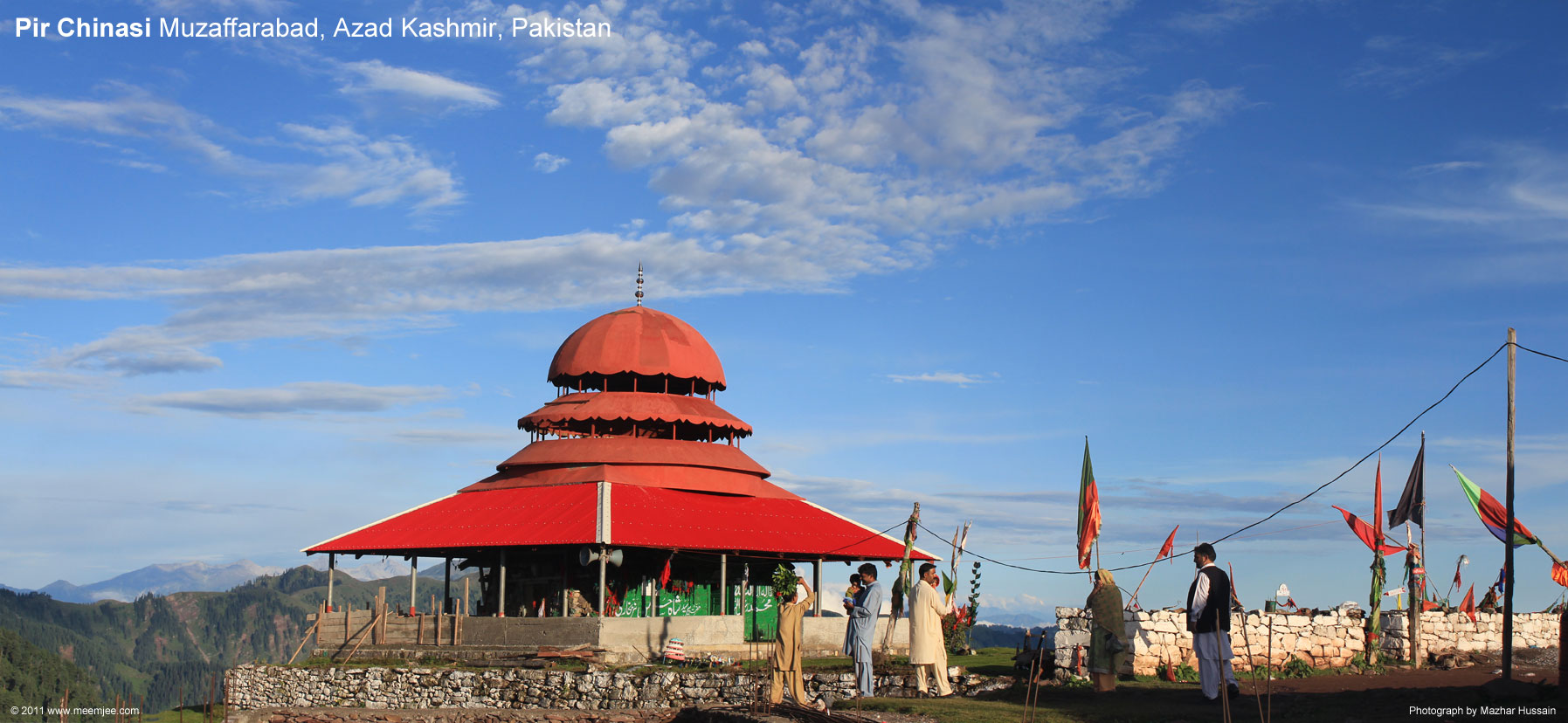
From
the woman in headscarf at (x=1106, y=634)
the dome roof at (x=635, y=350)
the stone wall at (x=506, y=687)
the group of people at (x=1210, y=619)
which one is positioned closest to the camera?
the group of people at (x=1210, y=619)

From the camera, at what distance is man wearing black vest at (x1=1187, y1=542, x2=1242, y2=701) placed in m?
14.3

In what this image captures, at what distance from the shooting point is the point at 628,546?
28.5 meters

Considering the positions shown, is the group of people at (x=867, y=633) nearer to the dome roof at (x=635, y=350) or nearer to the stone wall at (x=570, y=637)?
the stone wall at (x=570, y=637)

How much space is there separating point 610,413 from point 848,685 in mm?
13453

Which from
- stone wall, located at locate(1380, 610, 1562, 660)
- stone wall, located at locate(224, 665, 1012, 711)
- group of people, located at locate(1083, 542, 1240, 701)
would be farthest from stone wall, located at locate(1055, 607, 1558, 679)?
group of people, located at locate(1083, 542, 1240, 701)

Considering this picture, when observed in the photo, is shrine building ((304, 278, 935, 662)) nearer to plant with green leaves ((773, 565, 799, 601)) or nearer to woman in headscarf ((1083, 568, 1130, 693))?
plant with green leaves ((773, 565, 799, 601))

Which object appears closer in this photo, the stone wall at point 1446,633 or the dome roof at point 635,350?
the stone wall at point 1446,633

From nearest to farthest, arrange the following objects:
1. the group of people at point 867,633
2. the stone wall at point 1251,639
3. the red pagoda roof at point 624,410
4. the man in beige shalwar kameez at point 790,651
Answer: the group of people at point 867,633
the man in beige shalwar kameez at point 790,651
the stone wall at point 1251,639
the red pagoda roof at point 624,410

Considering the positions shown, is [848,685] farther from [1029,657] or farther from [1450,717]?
[1450,717]

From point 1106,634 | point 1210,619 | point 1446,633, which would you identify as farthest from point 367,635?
point 1446,633

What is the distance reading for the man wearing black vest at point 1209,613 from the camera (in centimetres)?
1434

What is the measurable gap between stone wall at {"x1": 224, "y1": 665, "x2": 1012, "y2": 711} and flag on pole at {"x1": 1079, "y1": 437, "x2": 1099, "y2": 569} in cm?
411

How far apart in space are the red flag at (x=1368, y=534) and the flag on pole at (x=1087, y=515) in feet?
14.4

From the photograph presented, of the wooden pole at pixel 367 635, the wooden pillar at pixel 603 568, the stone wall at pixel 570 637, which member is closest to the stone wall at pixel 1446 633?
the stone wall at pixel 570 637
